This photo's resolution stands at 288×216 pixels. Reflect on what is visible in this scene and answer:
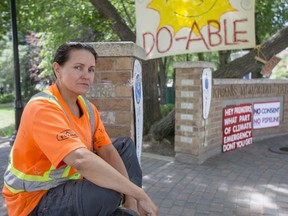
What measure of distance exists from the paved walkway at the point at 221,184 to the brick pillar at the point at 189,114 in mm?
230

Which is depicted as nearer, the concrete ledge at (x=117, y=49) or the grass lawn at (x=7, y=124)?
the concrete ledge at (x=117, y=49)

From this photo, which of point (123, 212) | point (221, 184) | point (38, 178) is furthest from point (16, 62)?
point (123, 212)

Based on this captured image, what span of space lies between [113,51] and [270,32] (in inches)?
386

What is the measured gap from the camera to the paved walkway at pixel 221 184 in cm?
391

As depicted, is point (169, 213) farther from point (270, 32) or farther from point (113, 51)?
point (270, 32)

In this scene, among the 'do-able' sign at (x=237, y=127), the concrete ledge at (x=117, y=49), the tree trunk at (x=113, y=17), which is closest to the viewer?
the concrete ledge at (x=117, y=49)

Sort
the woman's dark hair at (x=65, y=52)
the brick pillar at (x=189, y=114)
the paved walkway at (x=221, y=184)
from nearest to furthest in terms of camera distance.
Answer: the woman's dark hair at (x=65, y=52), the paved walkway at (x=221, y=184), the brick pillar at (x=189, y=114)

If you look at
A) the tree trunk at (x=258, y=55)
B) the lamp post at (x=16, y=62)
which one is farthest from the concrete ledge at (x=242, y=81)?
the lamp post at (x=16, y=62)

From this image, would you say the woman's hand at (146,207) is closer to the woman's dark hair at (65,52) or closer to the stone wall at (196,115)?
the woman's dark hair at (65,52)

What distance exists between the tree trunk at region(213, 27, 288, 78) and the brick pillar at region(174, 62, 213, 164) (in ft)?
5.46

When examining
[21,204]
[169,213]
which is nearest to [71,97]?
[21,204]

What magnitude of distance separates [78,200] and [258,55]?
612cm

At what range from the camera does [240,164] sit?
5.92 meters

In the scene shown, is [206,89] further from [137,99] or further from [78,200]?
[78,200]
